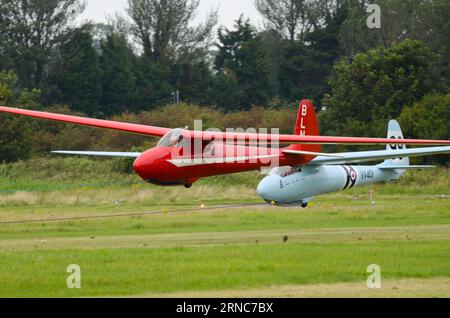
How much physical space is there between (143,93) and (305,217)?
174 ft

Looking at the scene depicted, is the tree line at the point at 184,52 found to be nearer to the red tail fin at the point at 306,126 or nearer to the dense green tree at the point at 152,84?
the dense green tree at the point at 152,84

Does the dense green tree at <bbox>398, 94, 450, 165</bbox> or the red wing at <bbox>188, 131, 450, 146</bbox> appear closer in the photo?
the red wing at <bbox>188, 131, 450, 146</bbox>

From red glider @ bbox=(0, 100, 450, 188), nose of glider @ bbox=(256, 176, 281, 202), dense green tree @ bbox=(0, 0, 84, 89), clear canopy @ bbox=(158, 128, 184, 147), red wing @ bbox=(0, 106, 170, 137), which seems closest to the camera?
red glider @ bbox=(0, 100, 450, 188)

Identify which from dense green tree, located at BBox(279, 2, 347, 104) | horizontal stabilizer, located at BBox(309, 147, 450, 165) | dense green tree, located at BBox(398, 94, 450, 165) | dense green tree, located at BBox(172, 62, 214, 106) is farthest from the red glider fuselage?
dense green tree, located at BBox(279, 2, 347, 104)

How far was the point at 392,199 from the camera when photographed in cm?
3816

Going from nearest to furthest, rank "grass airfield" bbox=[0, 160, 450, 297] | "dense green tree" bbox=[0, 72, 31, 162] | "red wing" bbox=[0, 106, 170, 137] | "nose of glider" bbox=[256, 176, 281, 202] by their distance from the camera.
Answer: "grass airfield" bbox=[0, 160, 450, 297] < "red wing" bbox=[0, 106, 170, 137] < "nose of glider" bbox=[256, 176, 281, 202] < "dense green tree" bbox=[0, 72, 31, 162]

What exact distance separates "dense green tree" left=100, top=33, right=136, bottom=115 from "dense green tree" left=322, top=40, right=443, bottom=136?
25.1 m

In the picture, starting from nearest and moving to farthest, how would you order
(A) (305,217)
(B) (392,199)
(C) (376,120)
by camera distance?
(A) (305,217) < (B) (392,199) < (C) (376,120)

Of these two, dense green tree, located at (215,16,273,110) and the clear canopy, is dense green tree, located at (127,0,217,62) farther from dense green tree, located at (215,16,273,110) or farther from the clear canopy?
the clear canopy

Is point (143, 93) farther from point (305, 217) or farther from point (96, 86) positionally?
point (305, 217)

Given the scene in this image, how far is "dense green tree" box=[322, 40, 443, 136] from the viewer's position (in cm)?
5878

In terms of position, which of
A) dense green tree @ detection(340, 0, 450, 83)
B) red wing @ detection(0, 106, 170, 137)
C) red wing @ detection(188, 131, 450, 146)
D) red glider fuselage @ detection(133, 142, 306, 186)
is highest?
dense green tree @ detection(340, 0, 450, 83)
